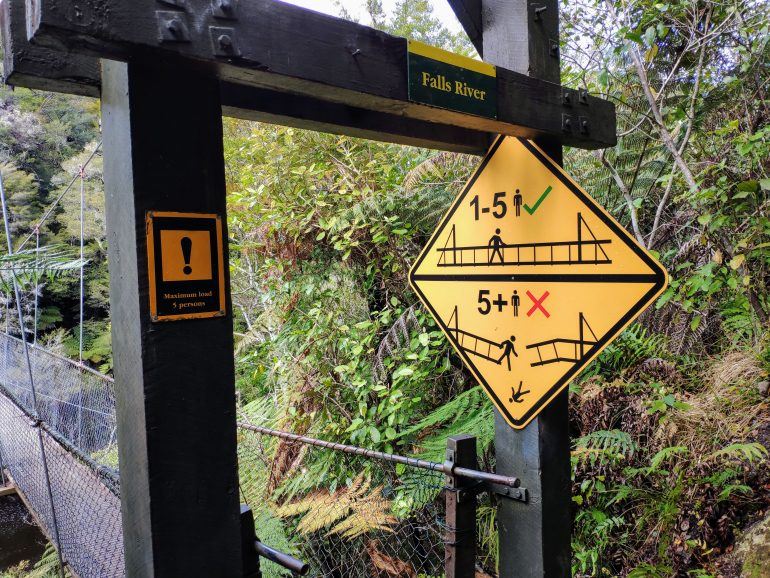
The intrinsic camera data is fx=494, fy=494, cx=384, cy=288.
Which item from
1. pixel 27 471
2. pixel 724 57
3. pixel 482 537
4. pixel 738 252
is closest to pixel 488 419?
pixel 482 537

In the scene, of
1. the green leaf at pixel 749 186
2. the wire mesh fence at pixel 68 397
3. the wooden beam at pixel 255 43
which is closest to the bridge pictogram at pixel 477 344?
the wooden beam at pixel 255 43

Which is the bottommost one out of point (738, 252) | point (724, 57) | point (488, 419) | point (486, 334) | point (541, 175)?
point (488, 419)

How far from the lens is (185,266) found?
0.85 metres

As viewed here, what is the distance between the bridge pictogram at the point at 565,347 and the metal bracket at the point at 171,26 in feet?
3.49

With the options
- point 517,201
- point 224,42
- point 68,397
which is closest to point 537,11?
point 517,201

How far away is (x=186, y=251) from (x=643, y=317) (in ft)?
9.32

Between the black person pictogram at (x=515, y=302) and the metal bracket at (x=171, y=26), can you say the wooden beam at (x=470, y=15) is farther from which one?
the metal bracket at (x=171, y=26)

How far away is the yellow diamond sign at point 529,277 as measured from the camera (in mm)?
1222

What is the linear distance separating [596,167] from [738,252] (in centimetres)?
103

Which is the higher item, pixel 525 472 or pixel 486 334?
pixel 486 334

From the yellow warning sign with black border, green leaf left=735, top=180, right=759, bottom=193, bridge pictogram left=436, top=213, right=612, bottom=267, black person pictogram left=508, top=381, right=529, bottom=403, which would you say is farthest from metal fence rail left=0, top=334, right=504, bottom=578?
green leaf left=735, top=180, right=759, bottom=193

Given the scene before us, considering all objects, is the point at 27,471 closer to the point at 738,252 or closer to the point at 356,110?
the point at 356,110

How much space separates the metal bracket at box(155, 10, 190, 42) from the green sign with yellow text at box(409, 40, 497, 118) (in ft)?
1.45

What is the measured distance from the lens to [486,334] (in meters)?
1.48
